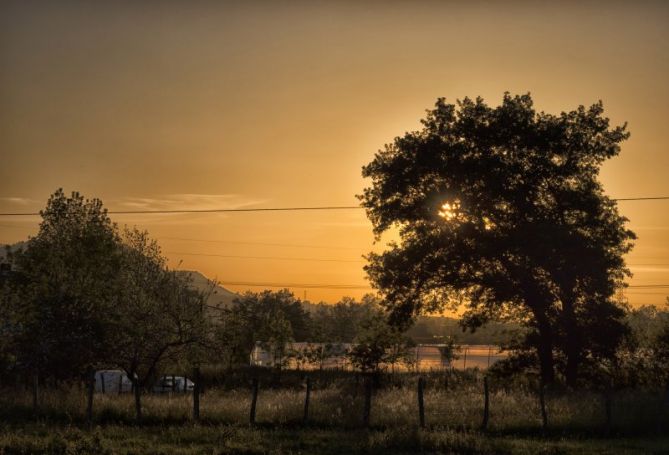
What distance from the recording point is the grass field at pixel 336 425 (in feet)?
76.4

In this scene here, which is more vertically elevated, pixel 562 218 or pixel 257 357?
pixel 562 218

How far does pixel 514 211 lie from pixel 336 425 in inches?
907

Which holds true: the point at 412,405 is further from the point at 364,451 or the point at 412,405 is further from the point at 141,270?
the point at 141,270

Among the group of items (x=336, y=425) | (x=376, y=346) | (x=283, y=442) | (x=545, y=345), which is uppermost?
(x=545, y=345)

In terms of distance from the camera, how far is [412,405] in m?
30.5

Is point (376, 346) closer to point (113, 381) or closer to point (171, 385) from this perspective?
point (171, 385)

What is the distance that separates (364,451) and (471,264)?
2586cm

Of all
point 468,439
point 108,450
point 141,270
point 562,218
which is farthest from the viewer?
point 562,218

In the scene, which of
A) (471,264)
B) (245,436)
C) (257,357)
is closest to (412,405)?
(245,436)

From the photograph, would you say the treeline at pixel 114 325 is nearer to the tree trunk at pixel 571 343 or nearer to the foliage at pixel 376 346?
the foliage at pixel 376 346

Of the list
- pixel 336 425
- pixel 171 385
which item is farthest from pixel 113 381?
pixel 336 425

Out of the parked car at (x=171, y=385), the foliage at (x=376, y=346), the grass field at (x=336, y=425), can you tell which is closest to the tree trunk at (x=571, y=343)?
the grass field at (x=336, y=425)

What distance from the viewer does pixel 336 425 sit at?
1104 inches

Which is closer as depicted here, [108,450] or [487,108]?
[108,450]
